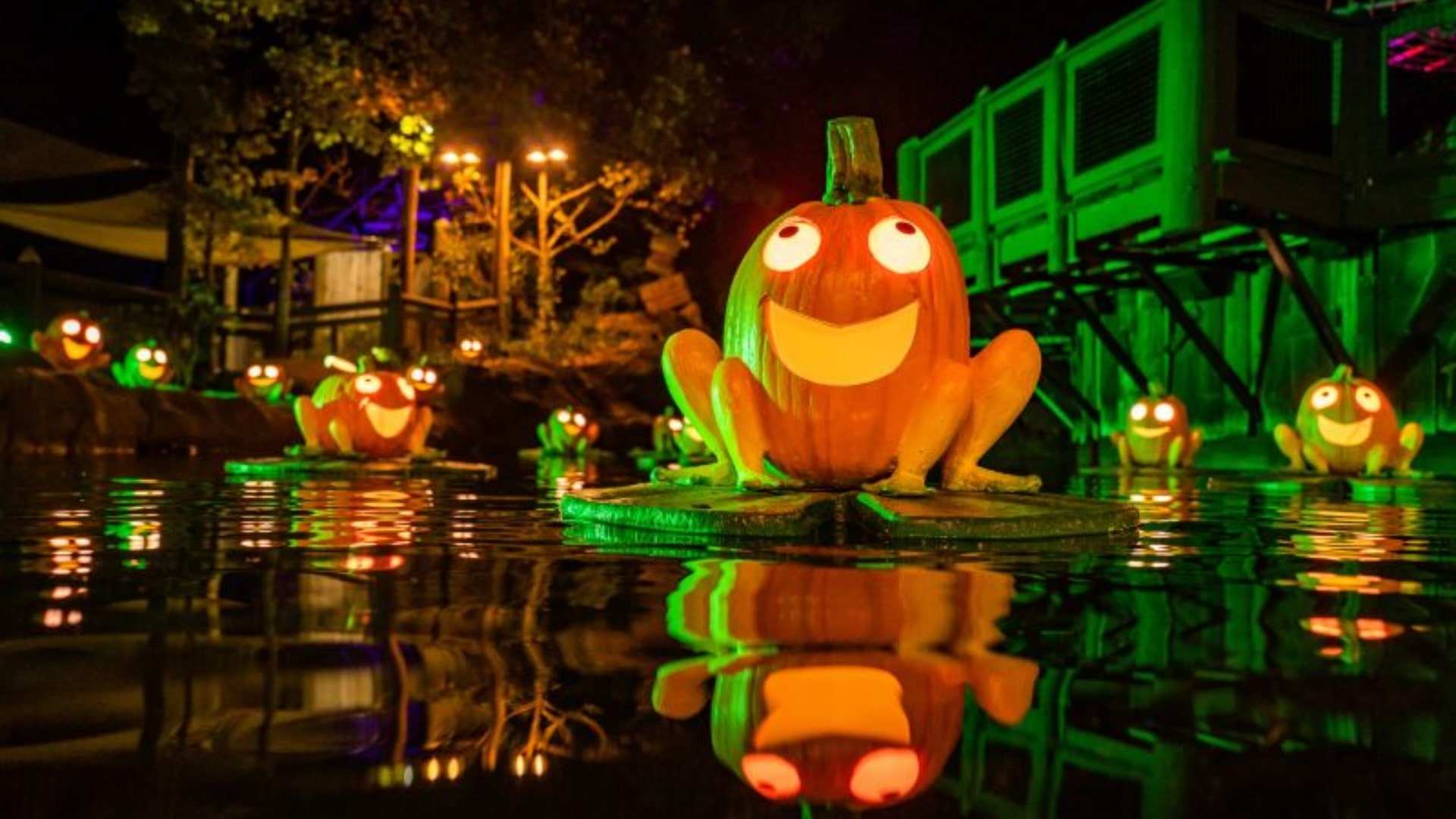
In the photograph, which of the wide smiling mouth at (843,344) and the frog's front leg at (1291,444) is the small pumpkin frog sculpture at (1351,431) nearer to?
the frog's front leg at (1291,444)

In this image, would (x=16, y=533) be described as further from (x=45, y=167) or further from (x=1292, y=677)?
(x=45, y=167)

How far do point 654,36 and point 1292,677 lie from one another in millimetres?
13239

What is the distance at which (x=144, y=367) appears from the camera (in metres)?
14.6

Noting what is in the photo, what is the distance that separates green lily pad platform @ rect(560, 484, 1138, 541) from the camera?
3.34 metres

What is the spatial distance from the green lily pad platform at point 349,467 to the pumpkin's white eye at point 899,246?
15.8 ft

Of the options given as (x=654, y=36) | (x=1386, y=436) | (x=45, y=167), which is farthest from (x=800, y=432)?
(x=45, y=167)

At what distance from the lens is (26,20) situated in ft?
67.5

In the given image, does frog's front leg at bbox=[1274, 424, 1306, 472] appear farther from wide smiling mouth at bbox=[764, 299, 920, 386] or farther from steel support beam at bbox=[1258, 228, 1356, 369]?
wide smiling mouth at bbox=[764, 299, 920, 386]

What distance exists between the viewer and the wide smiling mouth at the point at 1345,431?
27.3 feet

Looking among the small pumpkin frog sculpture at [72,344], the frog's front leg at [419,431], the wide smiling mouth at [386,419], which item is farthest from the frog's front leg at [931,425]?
the small pumpkin frog sculpture at [72,344]

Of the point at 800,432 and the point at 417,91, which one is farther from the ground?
the point at 417,91

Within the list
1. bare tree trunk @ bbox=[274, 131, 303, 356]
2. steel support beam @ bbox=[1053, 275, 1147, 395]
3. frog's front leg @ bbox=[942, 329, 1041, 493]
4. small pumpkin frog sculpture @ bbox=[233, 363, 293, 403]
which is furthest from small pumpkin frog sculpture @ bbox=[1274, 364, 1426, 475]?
bare tree trunk @ bbox=[274, 131, 303, 356]

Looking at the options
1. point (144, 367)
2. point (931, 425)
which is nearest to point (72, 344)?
point (144, 367)

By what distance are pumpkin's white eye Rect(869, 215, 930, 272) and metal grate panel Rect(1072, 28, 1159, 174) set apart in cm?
774
